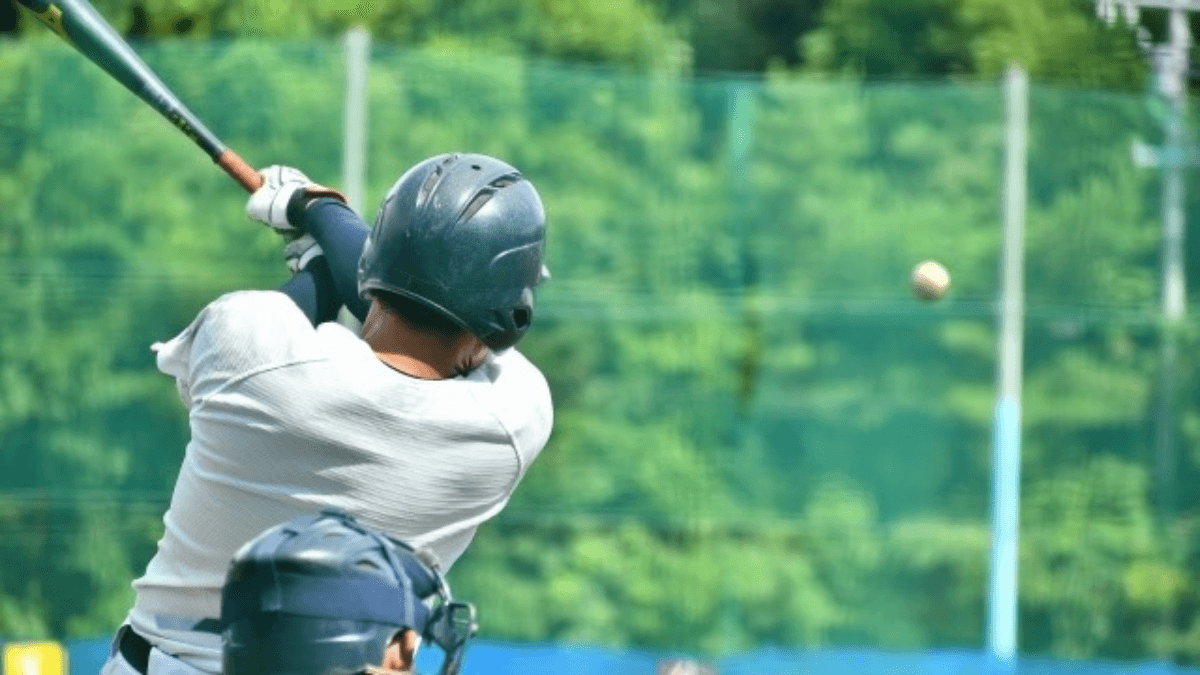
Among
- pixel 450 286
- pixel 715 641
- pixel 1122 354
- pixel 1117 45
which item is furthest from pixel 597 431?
pixel 450 286

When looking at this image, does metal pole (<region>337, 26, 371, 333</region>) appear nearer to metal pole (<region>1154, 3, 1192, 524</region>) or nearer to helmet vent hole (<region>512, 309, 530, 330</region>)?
metal pole (<region>1154, 3, 1192, 524</region>)

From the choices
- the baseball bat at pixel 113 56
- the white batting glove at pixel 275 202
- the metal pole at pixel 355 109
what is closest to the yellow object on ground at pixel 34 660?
the metal pole at pixel 355 109

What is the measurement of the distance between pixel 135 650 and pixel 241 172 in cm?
156

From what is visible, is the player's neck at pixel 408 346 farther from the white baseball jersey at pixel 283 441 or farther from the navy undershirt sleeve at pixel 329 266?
the navy undershirt sleeve at pixel 329 266

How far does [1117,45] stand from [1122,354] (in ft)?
5.01

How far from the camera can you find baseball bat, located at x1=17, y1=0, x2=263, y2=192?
16.8ft

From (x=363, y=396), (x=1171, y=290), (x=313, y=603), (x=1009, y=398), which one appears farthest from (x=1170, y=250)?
(x=313, y=603)

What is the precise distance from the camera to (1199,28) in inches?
428

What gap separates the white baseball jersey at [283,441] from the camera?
354 centimetres

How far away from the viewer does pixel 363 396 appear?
3.58 metres

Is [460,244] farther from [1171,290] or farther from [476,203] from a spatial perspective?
[1171,290]

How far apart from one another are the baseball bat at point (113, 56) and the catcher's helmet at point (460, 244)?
1490 mm

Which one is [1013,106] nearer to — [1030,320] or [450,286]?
[1030,320]

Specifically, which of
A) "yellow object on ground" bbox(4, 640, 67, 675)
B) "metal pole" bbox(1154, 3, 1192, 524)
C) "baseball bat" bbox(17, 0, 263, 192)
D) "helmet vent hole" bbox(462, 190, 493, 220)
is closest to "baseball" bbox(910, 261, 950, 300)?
"metal pole" bbox(1154, 3, 1192, 524)
